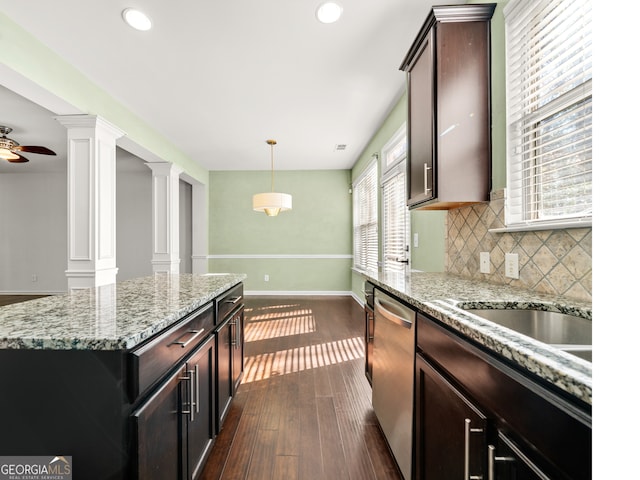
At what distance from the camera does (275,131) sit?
4.45m

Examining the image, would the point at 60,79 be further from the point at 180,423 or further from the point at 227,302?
the point at 180,423

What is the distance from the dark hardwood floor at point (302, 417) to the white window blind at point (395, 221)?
3.31 feet

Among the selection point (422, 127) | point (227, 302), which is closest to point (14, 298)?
point (227, 302)

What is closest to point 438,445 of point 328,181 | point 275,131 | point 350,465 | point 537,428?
point 537,428

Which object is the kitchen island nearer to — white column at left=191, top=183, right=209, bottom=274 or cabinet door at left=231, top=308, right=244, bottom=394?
cabinet door at left=231, top=308, right=244, bottom=394

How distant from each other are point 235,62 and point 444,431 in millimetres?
2972

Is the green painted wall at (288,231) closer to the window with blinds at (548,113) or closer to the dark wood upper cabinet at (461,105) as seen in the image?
the dark wood upper cabinet at (461,105)

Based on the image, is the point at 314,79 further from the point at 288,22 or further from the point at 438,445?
the point at 438,445

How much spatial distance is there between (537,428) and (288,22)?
2.58 meters

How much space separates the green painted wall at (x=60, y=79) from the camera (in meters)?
2.29

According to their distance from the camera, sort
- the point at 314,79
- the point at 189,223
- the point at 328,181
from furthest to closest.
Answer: the point at 189,223
the point at 328,181
the point at 314,79

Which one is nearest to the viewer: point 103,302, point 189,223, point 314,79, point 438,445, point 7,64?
point 438,445

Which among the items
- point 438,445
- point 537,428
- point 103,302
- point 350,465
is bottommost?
point 350,465

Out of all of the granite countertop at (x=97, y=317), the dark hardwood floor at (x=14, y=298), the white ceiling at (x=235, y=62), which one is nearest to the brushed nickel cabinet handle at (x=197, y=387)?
the granite countertop at (x=97, y=317)
